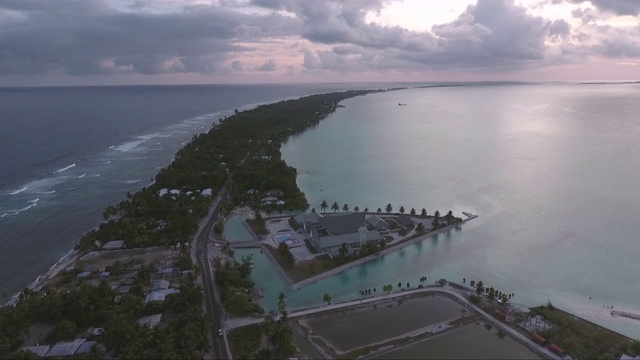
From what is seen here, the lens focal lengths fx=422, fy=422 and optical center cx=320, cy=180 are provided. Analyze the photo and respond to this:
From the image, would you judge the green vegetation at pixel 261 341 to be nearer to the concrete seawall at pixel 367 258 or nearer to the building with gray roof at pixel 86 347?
the concrete seawall at pixel 367 258

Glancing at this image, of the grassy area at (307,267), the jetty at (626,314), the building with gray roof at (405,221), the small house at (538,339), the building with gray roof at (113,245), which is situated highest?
the building with gray roof at (113,245)

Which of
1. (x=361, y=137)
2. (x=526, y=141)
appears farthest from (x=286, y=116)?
(x=526, y=141)

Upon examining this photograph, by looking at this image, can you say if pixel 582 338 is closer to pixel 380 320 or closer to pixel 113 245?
pixel 380 320

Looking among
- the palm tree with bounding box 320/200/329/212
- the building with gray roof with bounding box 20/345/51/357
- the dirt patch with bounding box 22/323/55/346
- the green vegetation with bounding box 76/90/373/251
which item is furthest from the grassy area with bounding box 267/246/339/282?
the dirt patch with bounding box 22/323/55/346

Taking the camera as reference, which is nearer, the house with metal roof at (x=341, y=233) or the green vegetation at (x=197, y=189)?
the house with metal roof at (x=341, y=233)

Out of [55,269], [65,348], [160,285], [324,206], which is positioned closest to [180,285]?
[160,285]

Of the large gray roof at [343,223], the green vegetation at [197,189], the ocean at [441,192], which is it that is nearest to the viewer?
the ocean at [441,192]

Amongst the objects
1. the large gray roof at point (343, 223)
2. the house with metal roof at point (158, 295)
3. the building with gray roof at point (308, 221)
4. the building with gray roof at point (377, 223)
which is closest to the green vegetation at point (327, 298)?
the large gray roof at point (343, 223)

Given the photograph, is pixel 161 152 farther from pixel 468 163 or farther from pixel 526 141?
pixel 526 141

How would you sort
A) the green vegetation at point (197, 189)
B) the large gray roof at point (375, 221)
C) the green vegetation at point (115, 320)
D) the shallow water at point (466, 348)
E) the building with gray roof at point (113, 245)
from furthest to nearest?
1. the large gray roof at point (375, 221)
2. the green vegetation at point (197, 189)
3. the building with gray roof at point (113, 245)
4. the shallow water at point (466, 348)
5. the green vegetation at point (115, 320)
